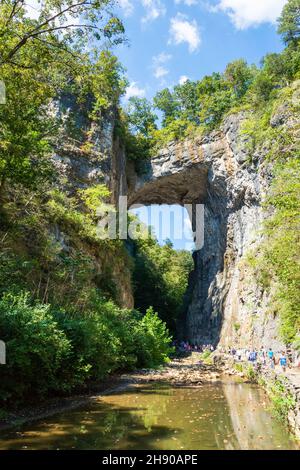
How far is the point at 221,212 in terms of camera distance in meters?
31.7

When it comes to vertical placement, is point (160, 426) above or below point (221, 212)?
below

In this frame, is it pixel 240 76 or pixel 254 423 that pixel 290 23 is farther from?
pixel 254 423

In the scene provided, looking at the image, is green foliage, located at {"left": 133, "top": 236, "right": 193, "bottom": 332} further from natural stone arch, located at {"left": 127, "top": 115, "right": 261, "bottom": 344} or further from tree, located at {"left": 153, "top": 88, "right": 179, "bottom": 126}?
tree, located at {"left": 153, "top": 88, "right": 179, "bottom": 126}

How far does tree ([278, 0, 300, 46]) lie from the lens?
2755 cm

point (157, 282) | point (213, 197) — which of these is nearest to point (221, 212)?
point (213, 197)

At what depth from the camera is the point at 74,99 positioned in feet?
88.2

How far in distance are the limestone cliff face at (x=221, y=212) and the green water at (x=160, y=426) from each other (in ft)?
39.9

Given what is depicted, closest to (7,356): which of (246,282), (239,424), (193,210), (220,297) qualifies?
(239,424)

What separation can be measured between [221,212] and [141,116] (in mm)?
11099

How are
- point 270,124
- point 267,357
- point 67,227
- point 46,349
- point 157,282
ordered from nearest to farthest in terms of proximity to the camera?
1. point 46,349
2. point 267,357
3. point 67,227
4. point 270,124
5. point 157,282

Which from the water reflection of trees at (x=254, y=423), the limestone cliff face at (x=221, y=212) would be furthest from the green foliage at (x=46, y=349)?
the limestone cliff face at (x=221, y=212)

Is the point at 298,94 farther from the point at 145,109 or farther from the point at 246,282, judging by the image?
the point at 145,109
